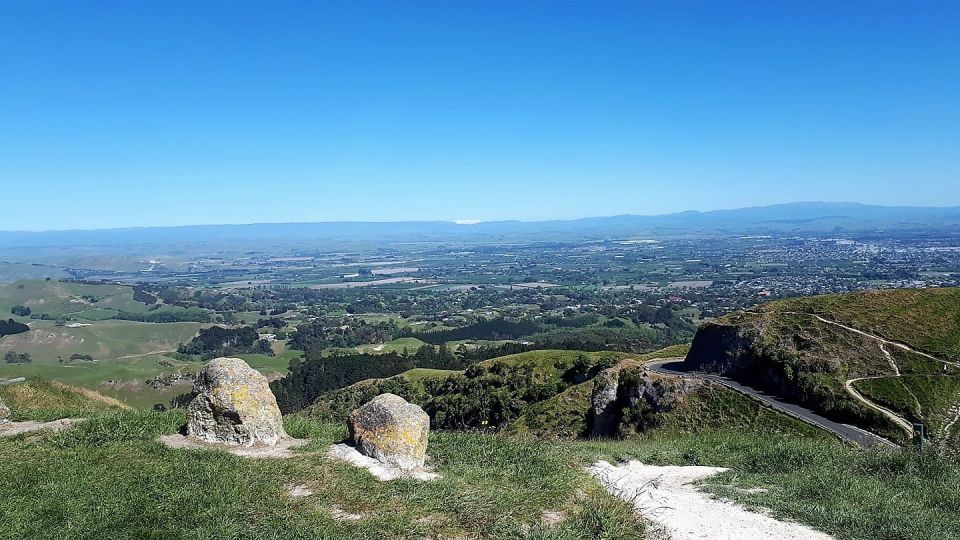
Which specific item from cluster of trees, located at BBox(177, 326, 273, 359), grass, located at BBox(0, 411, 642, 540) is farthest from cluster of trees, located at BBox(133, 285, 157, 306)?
grass, located at BBox(0, 411, 642, 540)

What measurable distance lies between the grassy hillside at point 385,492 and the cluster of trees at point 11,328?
139268mm

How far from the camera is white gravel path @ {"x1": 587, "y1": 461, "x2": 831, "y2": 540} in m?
9.00

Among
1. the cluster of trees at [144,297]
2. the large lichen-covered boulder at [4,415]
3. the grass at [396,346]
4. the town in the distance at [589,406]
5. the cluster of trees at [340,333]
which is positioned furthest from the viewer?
the cluster of trees at [144,297]

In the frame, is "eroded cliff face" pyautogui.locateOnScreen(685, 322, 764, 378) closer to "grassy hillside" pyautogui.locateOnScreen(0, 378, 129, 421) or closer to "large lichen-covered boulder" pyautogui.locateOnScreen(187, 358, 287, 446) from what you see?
"large lichen-covered boulder" pyautogui.locateOnScreen(187, 358, 287, 446)

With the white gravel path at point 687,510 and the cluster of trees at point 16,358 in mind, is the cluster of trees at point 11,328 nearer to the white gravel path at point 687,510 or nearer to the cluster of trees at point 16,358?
the cluster of trees at point 16,358

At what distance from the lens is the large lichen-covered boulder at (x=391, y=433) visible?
445 inches

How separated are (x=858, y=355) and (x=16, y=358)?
130 metres

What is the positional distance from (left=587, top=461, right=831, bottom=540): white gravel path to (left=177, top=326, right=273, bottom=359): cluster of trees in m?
112

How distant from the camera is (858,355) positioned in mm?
36406

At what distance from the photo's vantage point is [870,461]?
12.5 m

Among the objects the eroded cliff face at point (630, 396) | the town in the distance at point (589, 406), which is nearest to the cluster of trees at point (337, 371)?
the town in the distance at point (589, 406)

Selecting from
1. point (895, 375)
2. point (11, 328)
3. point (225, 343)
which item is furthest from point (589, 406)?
point (11, 328)

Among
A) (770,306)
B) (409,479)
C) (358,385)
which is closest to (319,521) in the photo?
(409,479)

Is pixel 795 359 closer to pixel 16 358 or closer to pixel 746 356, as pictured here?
pixel 746 356
